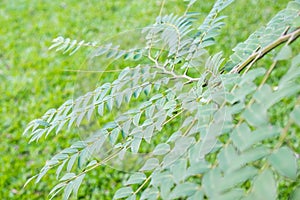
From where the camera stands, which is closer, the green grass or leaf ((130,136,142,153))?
leaf ((130,136,142,153))

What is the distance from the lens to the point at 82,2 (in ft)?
14.4

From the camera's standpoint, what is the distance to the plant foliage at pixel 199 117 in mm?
522

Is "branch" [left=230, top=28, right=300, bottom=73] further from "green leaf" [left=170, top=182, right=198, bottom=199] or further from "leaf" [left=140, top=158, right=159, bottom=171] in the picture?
"green leaf" [left=170, top=182, right=198, bottom=199]

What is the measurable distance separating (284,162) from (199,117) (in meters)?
0.22

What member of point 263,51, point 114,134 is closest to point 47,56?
point 114,134

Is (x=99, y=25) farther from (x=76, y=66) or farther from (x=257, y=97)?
(x=257, y=97)

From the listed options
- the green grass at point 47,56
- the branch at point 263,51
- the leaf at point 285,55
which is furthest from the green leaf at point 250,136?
the green grass at point 47,56

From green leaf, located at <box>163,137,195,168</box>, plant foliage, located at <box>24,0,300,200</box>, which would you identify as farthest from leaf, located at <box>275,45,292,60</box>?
green leaf, located at <box>163,137,195,168</box>

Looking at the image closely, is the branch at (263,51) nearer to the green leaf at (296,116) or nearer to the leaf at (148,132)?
the leaf at (148,132)

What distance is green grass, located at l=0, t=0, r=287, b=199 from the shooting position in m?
2.57

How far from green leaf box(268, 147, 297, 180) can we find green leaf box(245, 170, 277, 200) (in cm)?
1

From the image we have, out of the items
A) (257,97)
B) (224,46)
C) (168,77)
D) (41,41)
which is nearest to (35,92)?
(41,41)

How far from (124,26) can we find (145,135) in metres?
2.97

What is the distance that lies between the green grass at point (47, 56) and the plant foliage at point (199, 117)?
104cm
